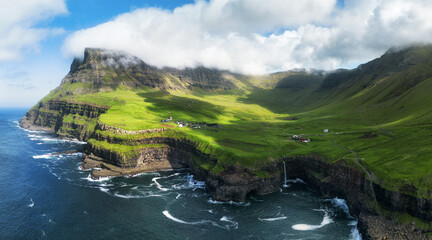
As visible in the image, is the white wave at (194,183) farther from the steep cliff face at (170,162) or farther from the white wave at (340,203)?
the white wave at (340,203)

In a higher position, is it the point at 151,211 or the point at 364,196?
the point at 364,196

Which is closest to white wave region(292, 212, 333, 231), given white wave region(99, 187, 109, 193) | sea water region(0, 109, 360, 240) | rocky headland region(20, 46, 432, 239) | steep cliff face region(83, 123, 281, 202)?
sea water region(0, 109, 360, 240)

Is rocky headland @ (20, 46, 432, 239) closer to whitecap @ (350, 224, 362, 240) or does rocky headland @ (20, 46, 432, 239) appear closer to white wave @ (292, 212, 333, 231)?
whitecap @ (350, 224, 362, 240)

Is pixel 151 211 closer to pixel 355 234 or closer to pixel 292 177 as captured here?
pixel 355 234

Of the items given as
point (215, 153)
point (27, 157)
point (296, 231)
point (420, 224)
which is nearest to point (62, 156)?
point (27, 157)

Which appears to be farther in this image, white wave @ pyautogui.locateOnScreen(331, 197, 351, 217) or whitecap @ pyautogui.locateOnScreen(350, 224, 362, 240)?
white wave @ pyautogui.locateOnScreen(331, 197, 351, 217)

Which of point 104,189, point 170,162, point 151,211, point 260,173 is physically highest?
point 260,173

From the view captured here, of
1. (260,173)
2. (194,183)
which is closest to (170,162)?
(194,183)

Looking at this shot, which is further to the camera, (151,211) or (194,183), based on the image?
(194,183)
